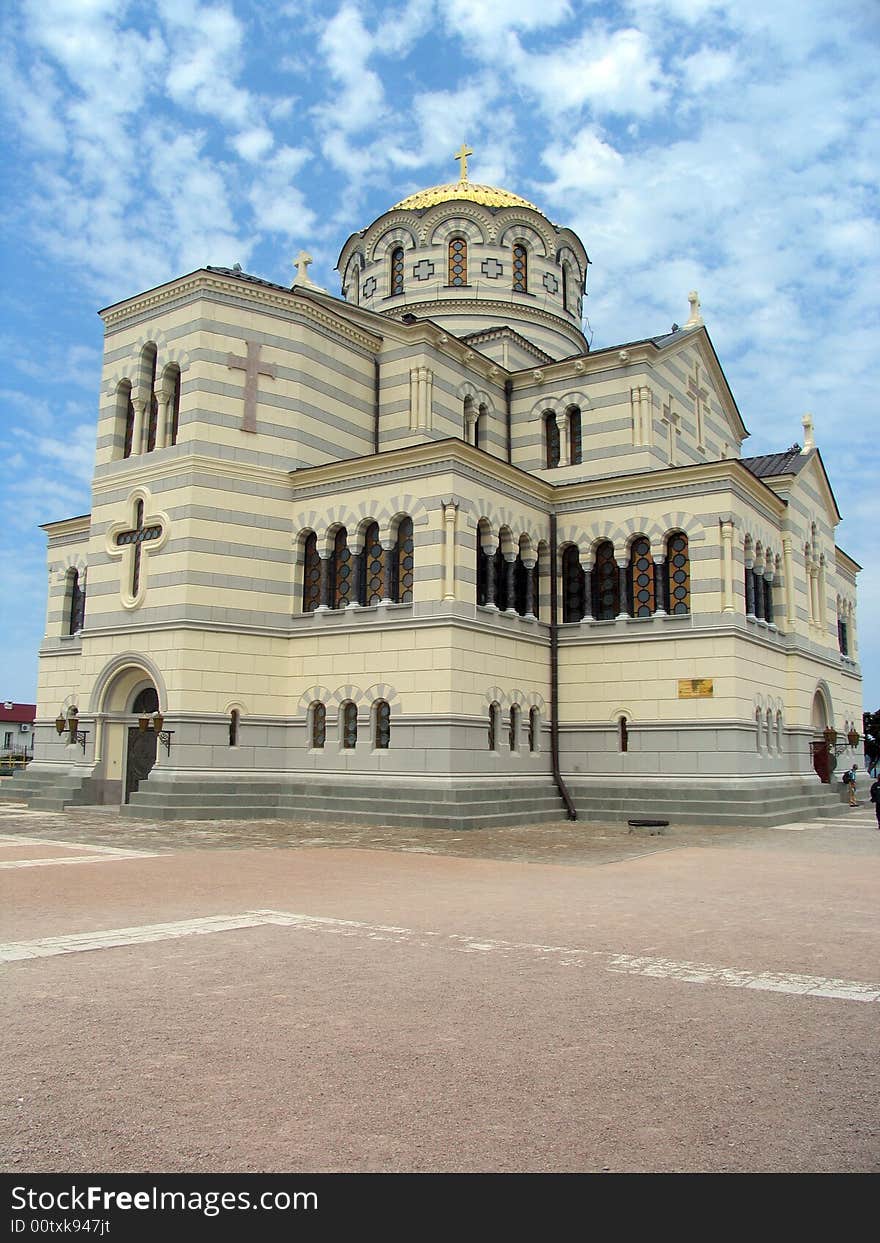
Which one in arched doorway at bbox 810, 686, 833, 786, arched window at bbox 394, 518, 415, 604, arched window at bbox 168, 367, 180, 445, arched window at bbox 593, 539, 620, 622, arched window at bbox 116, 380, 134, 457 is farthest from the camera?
arched doorway at bbox 810, 686, 833, 786

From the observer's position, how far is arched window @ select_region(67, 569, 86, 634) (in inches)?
1453

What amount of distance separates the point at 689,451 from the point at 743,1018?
3055 cm

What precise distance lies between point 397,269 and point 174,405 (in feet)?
48.5

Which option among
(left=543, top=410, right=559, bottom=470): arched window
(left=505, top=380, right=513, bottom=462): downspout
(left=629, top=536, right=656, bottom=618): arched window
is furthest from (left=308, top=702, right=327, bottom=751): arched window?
(left=543, top=410, right=559, bottom=470): arched window

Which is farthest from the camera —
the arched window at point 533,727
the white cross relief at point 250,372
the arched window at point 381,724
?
the arched window at point 533,727

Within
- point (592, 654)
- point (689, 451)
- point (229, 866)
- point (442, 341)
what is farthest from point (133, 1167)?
point (689, 451)

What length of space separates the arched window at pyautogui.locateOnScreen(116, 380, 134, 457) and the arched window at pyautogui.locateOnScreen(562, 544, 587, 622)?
1426 centimetres

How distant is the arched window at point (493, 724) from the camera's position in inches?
1100

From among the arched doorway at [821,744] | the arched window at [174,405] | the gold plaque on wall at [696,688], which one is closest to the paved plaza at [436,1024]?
the gold plaque on wall at [696,688]

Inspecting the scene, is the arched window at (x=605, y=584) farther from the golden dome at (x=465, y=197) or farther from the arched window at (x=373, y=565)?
the golden dome at (x=465, y=197)

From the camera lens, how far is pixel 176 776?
27.0 metres

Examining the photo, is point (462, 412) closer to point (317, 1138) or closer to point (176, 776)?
point (176, 776)

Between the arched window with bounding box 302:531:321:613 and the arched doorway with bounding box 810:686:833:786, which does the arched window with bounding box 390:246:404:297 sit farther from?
the arched doorway with bounding box 810:686:833:786
